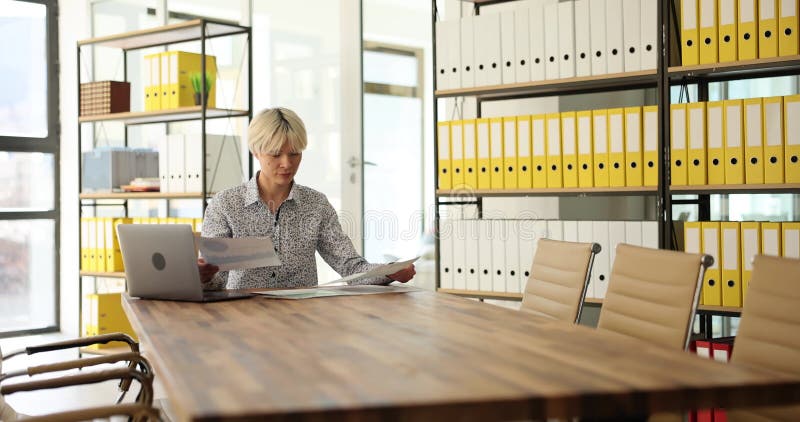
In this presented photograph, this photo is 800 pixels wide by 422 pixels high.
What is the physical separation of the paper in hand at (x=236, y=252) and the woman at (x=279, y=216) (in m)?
0.56

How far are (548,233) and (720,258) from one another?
2.43ft

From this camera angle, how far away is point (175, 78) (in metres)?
5.08

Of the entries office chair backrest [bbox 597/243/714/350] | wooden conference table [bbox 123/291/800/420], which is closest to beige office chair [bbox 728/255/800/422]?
office chair backrest [bbox 597/243/714/350]

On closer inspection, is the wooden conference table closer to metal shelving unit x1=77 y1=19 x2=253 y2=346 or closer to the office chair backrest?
the office chair backrest

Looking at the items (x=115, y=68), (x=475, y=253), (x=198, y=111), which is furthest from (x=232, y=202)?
(x=115, y=68)

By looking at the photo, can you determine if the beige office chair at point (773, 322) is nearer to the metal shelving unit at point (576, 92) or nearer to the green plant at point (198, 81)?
the metal shelving unit at point (576, 92)

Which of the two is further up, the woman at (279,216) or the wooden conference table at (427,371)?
the woman at (279,216)

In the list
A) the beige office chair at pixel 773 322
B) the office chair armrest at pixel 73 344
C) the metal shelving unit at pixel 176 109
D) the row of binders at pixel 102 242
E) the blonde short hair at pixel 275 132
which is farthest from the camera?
the row of binders at pixel 102 242

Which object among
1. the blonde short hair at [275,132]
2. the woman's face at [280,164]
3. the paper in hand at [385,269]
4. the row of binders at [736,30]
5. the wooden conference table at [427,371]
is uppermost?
the row of binders at [736,30]

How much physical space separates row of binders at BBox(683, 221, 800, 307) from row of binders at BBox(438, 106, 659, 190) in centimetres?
31

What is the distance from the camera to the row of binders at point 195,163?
4996mm

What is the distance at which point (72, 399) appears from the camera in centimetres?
436

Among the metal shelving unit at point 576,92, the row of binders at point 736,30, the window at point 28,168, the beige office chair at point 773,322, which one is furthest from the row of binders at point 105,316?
the beige office chair at point 773,322

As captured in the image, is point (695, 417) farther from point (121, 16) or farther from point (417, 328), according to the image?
point (121, 16)
